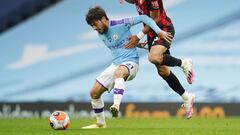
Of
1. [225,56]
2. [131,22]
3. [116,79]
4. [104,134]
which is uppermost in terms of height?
[225,56]

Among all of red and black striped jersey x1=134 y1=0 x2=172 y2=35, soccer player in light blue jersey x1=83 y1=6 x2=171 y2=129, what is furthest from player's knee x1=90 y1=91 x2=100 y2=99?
red and black striped jersey x1=134 y1=0 x2=172 y2=35

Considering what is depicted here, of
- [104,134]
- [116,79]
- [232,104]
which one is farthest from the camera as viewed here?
[232,104]

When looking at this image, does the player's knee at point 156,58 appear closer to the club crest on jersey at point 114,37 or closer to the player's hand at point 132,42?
the player's hand at point 132,42

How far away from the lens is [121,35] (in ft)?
36.4

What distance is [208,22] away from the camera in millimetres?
20062

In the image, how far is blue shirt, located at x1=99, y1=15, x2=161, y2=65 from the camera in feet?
36.2

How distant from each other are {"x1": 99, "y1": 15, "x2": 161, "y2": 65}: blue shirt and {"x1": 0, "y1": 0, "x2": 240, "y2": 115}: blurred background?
843cm

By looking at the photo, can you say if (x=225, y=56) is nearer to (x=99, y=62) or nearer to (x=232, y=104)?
(x=232, y=104)

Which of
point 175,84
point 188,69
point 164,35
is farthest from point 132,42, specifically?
point 175,84

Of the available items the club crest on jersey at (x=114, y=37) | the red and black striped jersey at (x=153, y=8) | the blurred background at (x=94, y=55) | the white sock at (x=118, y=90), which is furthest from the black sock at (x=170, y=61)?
the blurred background at (x=94, y=55)

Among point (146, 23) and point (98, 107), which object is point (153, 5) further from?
point (98, 107)

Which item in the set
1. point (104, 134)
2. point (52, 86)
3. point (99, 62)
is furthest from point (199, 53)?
point (104, 134)

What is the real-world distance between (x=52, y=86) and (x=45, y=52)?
3.44ft

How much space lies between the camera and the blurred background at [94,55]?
19844 mm
